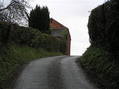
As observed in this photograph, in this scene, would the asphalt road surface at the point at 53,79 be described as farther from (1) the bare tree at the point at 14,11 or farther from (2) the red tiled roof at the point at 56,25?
(2) the red tiled roof at the point at 56,25

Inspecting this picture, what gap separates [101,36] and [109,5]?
3.70 m

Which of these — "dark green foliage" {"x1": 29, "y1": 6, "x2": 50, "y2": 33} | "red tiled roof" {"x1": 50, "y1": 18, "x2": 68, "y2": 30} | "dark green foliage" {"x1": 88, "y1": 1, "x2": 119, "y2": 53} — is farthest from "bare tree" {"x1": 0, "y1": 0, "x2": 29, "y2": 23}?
"red tiled roof" {"x1": 50, "y1": 18, "x2": 68, "y2": 30}

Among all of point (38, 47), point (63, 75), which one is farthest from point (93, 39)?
point (38, 47)

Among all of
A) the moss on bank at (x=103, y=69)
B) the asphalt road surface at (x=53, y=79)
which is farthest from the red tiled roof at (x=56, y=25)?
the asphalt road surface at (x=53, y=79)

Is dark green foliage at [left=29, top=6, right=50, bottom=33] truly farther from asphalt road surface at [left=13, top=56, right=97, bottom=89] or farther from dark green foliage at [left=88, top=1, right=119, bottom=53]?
asphalt road surface at [left=13, top=56, right=97, bottom=89]

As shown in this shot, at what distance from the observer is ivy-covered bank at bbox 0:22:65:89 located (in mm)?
20531

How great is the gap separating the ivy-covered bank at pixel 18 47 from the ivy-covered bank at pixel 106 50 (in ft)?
16.2

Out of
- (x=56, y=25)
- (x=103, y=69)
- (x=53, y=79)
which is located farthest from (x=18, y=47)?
(x=56, y=25)

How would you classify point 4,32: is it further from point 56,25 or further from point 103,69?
point 56,25

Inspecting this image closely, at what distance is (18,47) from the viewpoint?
106 feet

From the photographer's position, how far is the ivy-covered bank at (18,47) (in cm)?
2053

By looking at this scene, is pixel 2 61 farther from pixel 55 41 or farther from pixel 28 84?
pixel 55 41

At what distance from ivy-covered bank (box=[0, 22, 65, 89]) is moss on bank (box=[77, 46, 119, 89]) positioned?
15.6 ft

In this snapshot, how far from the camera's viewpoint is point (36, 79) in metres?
17.3
